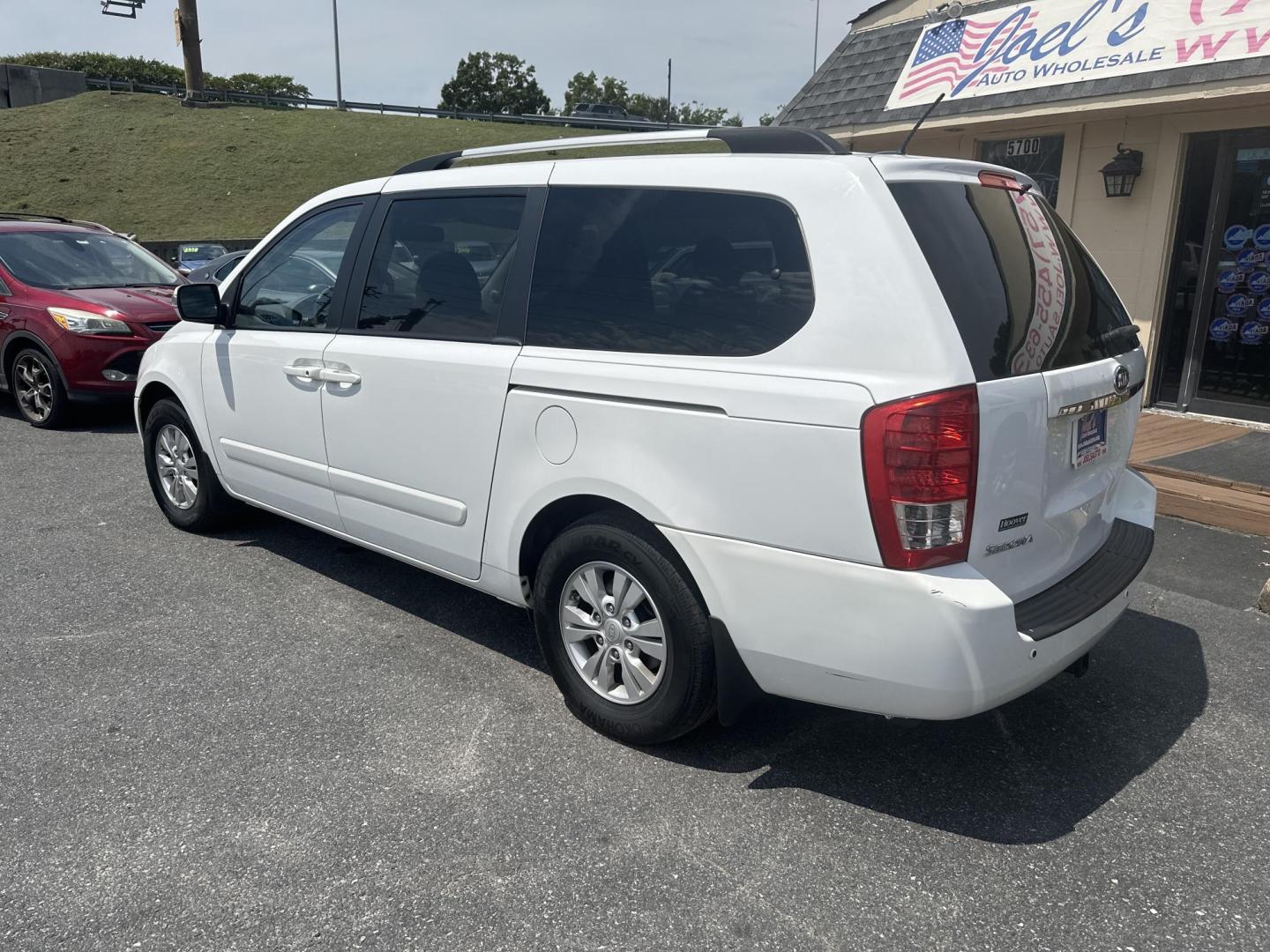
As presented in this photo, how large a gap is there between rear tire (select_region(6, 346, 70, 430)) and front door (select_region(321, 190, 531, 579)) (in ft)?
18.0

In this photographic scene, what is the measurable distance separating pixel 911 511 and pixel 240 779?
A: 2218mm

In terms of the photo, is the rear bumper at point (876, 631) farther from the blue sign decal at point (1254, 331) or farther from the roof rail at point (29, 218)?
the roof rail at point (29, 218)

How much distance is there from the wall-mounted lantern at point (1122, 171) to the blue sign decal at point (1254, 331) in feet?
5.08

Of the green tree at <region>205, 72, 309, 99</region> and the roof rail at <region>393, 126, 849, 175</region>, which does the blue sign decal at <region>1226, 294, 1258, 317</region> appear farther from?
the green tree at <region>205, 72, 309, 99</region>

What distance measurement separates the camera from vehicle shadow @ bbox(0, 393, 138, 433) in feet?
27.8

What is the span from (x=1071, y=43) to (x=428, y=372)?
7.33 metres

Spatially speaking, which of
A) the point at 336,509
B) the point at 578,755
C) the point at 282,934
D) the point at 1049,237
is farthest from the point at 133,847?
the point at 1049,237

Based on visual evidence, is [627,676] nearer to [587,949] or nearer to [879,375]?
[587,949]

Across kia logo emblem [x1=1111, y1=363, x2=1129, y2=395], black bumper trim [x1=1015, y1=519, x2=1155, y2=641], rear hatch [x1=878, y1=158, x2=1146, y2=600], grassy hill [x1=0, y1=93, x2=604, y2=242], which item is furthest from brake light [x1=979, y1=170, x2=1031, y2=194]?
grassy hill [x1=0, y1=93, x2=604, y2=242]

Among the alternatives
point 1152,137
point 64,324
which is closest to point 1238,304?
point 1152,137

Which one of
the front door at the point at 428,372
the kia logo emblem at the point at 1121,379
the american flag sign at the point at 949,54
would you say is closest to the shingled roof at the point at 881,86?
the american flag sign at the point at 949,54

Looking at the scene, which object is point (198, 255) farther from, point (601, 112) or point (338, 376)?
point (601, 112)

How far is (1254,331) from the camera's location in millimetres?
8078

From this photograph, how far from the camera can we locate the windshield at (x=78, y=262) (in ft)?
28.8
